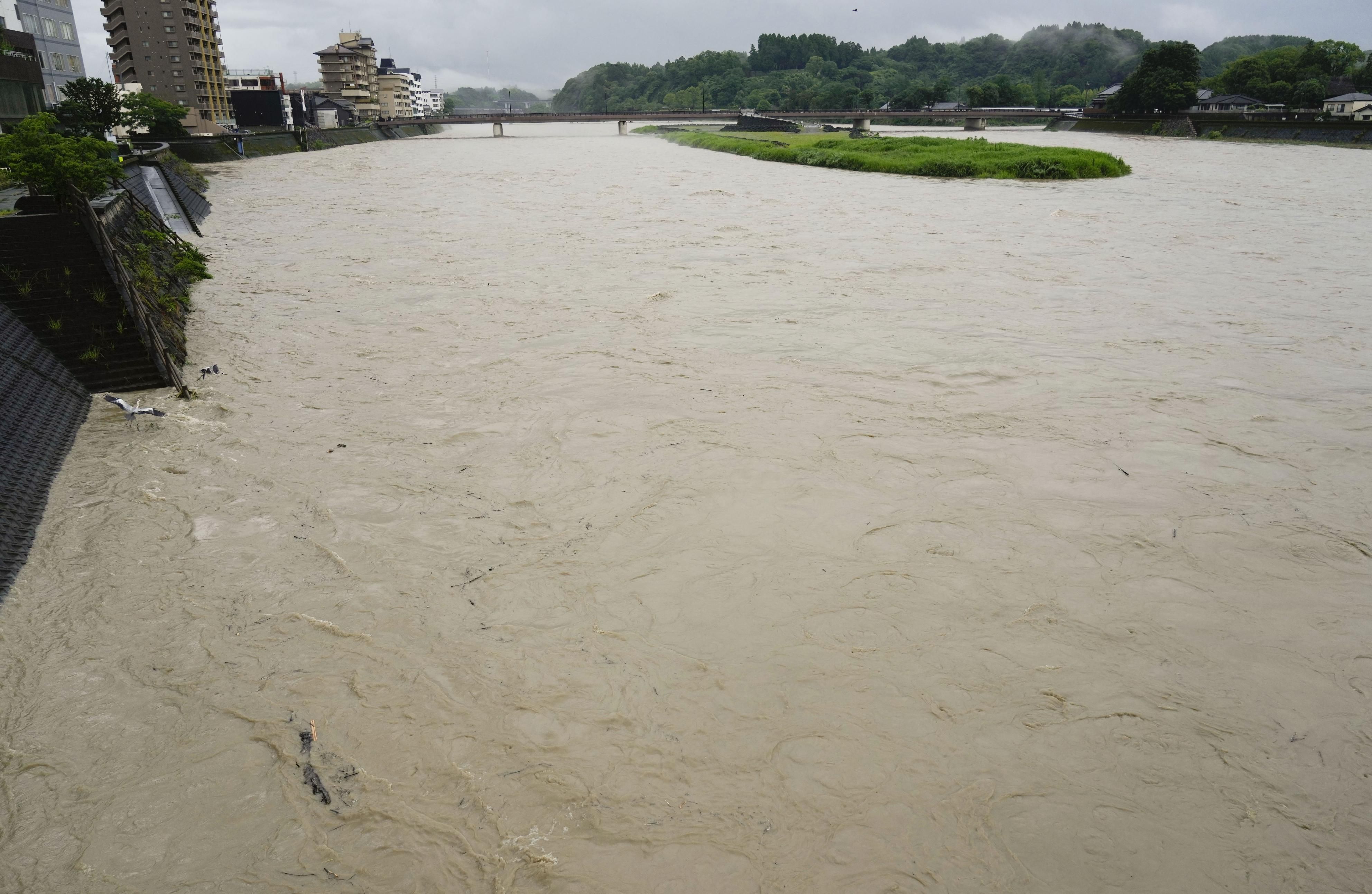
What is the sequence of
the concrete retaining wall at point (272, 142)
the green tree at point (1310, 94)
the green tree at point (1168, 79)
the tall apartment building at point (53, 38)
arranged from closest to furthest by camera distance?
the tall apartment building at point (53, 38)
the concrete retaining wall at point (272, 142)
the green tree at point (1168, 79)
the green tree at point (1310, 94)

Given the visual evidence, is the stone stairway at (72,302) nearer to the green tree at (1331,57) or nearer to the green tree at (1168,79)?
the green tree at (1168,79)

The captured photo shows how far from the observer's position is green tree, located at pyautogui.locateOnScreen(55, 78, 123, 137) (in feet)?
111

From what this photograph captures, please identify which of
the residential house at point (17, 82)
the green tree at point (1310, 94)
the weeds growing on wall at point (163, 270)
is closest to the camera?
the weeds growing on wall at point (163, 270)

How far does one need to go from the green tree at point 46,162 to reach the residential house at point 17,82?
81.9ft

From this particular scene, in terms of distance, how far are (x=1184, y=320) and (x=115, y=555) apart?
1214 centimetres

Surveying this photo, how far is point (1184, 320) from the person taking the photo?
1130 centimetres

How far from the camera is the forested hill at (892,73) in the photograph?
364ft

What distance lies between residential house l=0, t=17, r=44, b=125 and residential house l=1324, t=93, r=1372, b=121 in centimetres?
7850

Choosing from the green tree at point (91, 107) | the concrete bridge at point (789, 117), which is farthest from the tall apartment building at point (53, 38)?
the concrete bridge at point (789, 117)

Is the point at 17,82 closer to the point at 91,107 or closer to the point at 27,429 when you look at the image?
the point at 91,107

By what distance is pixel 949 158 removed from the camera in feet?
113

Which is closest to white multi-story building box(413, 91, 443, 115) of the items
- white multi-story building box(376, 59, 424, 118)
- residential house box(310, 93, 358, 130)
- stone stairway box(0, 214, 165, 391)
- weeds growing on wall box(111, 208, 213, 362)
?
white multi-story building box(376, 59, 424, 118)

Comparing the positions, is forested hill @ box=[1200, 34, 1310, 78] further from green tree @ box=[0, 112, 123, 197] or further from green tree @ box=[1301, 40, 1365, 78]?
green tree @ box=[0, 112, 123, 197]

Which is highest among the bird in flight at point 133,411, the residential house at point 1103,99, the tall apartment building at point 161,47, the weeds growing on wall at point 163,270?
the tall apartment building at point 161,47
